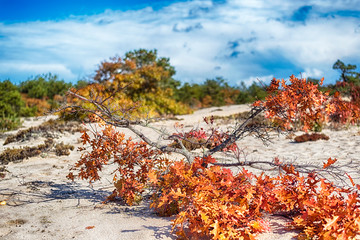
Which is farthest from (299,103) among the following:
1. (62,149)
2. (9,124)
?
(9,124)

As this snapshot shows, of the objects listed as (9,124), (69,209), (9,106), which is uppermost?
(9,106)

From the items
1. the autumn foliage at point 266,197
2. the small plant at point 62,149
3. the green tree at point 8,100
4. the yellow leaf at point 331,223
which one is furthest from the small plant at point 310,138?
the green tree at point 8,100

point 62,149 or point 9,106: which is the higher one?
point 9,106

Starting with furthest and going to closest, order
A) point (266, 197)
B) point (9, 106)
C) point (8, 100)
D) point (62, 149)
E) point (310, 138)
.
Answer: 1. point (8, 100)
2. point (9, 106)
3. point (310, 138)
4. point (62, 149)
5. point (266, 197)

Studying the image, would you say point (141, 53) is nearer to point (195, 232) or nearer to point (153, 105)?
point (153, 105)

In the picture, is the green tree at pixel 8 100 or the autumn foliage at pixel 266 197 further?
the green tree at pixel 8 100

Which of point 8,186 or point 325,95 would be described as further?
point 8,186

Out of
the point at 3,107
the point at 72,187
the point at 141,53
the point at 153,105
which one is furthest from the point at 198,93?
the point at 72,187

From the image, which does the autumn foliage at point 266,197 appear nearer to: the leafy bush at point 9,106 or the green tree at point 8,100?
the leafy bush at point 9,106

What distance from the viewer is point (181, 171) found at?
11.2ft

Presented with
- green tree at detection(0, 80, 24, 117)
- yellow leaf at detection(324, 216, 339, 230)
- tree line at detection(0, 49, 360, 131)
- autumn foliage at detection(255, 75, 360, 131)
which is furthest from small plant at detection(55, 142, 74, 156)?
green tree at detection(0, 80, 24, 117)

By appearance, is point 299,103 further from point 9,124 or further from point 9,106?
point 9,106

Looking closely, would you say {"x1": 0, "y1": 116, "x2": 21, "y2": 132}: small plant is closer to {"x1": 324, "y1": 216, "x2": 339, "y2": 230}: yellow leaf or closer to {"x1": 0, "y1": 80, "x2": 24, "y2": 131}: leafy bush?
{"x1": 0, "y1": 80, "x2": 24, "y2": 131}: leafy bush

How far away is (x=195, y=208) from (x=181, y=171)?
16.5 inches
